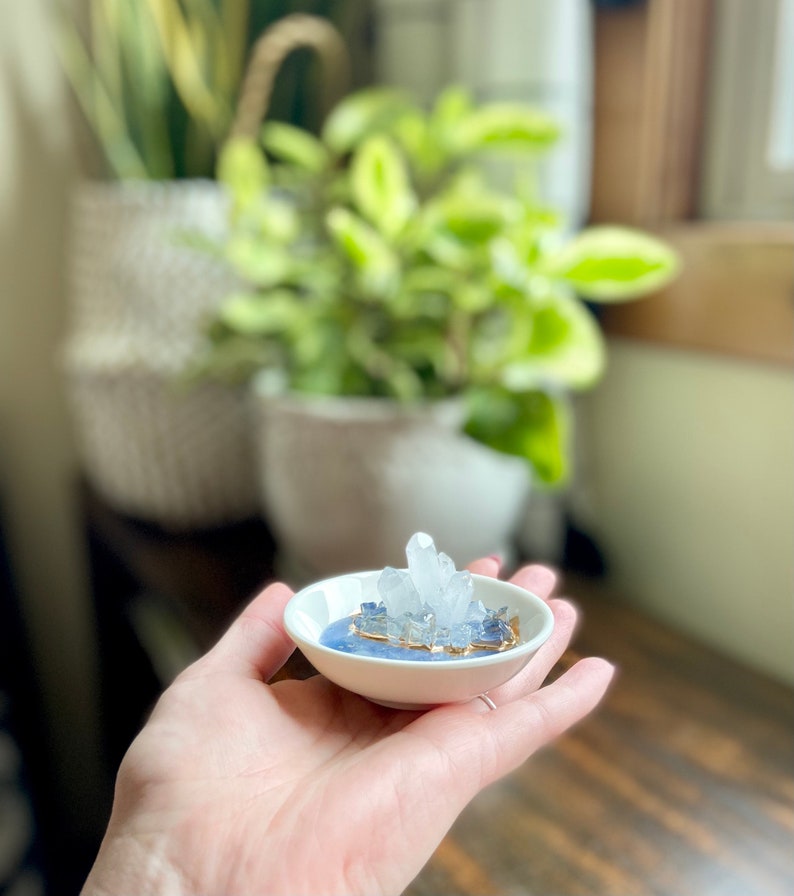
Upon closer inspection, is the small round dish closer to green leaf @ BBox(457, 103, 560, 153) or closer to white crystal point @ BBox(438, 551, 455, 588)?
white crystal point @ BBox(438, 551, 455, 588)

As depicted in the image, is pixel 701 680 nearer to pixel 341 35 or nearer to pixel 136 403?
pixel 136 403

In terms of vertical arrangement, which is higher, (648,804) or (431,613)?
(431,613)

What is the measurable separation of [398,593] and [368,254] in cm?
36

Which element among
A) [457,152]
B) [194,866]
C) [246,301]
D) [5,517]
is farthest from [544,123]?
[5,517]

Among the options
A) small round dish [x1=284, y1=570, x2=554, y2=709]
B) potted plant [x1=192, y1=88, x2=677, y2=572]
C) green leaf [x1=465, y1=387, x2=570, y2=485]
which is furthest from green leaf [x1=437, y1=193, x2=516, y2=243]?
small round dish [x1=284, y1=570, x2=554, y2=709]

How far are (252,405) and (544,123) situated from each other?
394 millimetres

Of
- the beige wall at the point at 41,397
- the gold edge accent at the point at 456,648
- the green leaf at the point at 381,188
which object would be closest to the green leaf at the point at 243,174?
the green leaf at the point at 381,188

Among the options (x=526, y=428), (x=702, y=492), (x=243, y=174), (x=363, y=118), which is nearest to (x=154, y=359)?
(x=243, y=174)

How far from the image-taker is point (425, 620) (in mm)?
314

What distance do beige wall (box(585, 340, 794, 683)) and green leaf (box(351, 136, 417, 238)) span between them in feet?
0.83

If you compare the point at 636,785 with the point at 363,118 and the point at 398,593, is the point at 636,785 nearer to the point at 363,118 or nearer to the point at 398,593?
the point at 398,593

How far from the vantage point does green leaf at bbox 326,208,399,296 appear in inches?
23.9

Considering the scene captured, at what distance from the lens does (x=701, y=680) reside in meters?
0.64

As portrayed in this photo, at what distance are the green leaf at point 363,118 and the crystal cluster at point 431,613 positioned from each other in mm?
545
